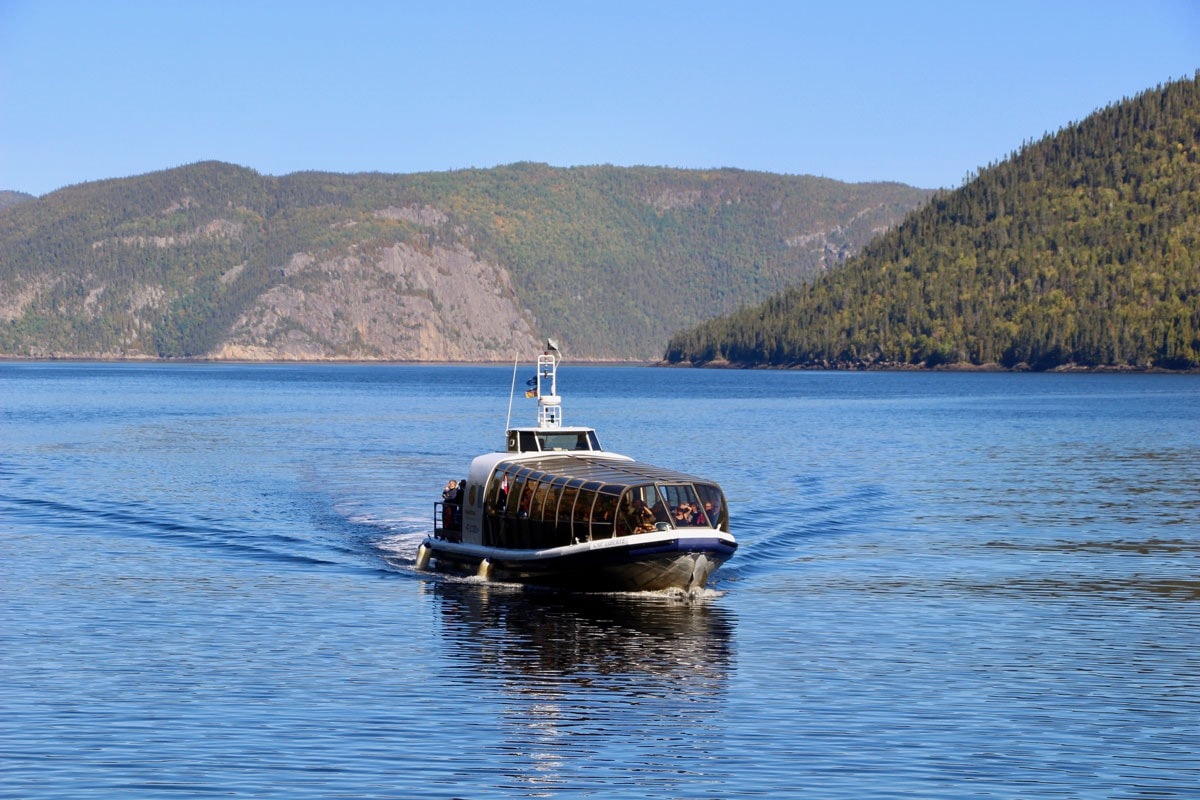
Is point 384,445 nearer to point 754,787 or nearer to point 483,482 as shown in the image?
point 483,482

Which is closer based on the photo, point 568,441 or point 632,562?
point 632,562

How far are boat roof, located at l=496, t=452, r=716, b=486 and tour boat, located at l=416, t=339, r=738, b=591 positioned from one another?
0.03 metres

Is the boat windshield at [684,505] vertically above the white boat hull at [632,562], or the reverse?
the boat windshield at [684,505]

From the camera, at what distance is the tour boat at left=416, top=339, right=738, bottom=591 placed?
40969mm

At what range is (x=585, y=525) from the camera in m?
41.8

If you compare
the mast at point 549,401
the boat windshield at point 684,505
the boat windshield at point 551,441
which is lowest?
the boat windshield at point 684,505

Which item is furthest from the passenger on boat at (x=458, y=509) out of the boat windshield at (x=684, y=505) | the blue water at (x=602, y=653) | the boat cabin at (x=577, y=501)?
the boat windshield at (x=684, y=505)

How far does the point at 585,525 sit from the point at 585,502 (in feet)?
2.12

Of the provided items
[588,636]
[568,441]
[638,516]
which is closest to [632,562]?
[638,516]

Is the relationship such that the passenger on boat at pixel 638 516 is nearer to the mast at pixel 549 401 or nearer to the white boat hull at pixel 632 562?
the white boat hull at pixel 632 562

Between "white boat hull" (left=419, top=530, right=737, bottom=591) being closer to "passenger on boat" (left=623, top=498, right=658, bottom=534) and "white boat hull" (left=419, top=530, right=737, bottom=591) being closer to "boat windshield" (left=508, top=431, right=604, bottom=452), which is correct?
"passenger on boat" (left=623, top=498, right=658, bottom=534)

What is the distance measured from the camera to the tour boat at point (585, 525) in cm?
4097

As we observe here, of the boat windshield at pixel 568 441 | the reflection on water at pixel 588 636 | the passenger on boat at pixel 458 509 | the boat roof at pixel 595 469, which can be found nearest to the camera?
the reflection on water at pixel 588 636

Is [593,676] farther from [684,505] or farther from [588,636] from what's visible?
[684,505]
